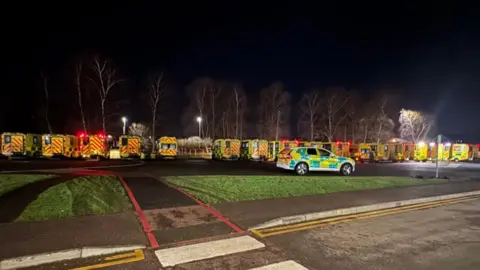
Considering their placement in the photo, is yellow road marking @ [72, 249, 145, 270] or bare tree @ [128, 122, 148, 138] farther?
bare tree @ [128, 122, 148, 138]

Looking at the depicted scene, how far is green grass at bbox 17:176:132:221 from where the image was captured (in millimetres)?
6638

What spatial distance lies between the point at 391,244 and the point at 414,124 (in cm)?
5732

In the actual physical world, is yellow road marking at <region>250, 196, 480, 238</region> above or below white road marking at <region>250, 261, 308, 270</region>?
below

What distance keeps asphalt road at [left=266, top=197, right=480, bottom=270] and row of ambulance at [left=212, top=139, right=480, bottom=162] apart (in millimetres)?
20751

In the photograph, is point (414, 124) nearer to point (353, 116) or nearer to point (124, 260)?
point (353, 116)

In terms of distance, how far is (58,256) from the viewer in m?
4.51

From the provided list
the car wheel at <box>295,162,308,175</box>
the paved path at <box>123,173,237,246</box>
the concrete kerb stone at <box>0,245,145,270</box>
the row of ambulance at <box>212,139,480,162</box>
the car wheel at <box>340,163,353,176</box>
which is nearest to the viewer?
the concrete kerb stone at <box>0,245,145,270</box>

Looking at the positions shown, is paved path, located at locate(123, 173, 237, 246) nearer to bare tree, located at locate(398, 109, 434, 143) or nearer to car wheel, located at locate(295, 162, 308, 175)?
car wheel, located at locate(295, 162, 308, 175)

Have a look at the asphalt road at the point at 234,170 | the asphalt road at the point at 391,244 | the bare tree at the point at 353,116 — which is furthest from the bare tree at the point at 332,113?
the asphalt road at the point at 391,244

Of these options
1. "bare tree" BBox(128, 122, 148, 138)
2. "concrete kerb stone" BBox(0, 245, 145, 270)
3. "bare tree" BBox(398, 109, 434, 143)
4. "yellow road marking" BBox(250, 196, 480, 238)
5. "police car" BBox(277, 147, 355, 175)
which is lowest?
"yellow road marking" BBox(250, 196, 480, 238)

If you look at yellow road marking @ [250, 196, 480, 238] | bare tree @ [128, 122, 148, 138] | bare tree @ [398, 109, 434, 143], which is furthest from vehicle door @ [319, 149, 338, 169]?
bare tree @ [128, 122, 148, 138]

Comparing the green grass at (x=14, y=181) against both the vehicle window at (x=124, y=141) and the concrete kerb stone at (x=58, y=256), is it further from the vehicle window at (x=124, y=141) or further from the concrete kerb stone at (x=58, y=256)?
the vehicle window at (x=124, y=141)

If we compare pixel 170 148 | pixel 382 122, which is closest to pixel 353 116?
pixel 382 122

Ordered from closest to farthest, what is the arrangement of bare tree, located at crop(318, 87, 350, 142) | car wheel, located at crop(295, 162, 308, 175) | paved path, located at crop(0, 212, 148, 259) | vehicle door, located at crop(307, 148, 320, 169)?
1. paved path, located at crop(0, 212, 148, 259)
2. car wheel, located at crop(295, 162, 308, 175)
3. vehicle door, located at crop(307, 148, 320, 169)
4. bare tree, located at crop(318, 87, 350, 142)
